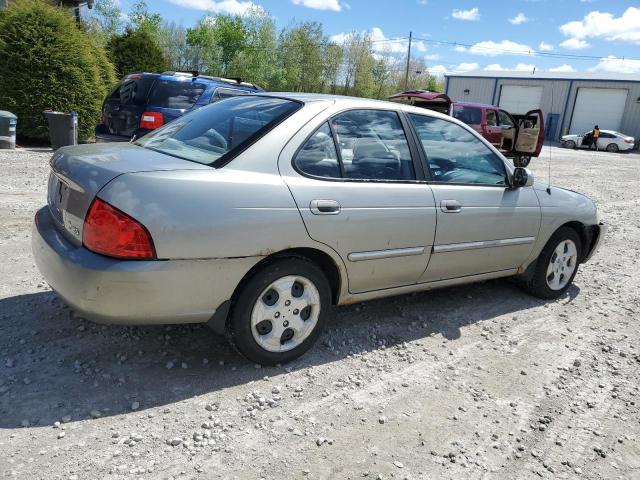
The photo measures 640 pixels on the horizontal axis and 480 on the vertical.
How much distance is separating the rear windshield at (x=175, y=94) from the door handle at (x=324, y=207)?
21.2 ft

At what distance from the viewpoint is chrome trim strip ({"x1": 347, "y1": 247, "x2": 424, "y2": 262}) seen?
3376 mm

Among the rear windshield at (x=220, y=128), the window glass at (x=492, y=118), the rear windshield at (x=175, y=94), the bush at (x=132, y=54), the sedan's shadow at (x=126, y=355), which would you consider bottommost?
the sedan's shadow at (x=126, y=355)

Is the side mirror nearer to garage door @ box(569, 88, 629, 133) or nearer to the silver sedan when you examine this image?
the silver sedan

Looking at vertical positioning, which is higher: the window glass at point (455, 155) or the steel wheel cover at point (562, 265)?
the window glass at point (455, 155)

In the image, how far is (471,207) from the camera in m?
3.93

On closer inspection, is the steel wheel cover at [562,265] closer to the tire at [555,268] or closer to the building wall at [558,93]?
the tire at [555,268]

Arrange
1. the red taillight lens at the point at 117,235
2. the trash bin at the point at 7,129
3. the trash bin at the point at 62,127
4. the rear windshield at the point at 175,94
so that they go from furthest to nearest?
the trash bin at the point at 62,127 < the trash bin at the point at 7,129 < the rear windshield at the point at 175,94 < the red taillight lens at the point at 117,235

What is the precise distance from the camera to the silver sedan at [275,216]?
8.83ft

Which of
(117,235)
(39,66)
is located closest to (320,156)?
(117,235)

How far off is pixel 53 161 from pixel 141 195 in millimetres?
1093

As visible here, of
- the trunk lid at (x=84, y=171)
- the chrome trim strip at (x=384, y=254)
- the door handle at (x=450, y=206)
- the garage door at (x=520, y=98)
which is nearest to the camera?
the trunk lid at (x=84, y=171)

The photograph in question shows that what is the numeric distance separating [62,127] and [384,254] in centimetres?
1030

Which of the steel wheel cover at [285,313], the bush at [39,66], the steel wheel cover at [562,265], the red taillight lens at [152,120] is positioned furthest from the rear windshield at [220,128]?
the bush at [39,66]

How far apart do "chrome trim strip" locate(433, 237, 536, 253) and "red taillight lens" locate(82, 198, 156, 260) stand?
205cm
